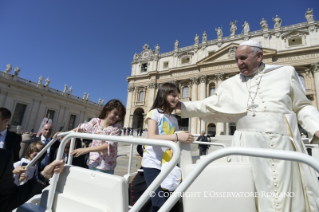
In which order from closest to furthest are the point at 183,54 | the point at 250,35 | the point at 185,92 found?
the point at 250,35
the point at 185,92
the point at 183,54

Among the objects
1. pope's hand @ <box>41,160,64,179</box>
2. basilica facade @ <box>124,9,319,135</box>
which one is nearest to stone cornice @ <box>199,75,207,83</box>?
basilica facade @ <box>124,9,319,135</box>

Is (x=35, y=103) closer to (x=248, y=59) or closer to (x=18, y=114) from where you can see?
(x=18, y=114)

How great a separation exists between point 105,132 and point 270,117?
2004 millimetres

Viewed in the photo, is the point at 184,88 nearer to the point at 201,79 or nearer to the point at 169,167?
the point at 201,79

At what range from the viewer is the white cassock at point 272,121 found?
4.26 ft

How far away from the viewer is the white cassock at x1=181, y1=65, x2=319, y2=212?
1299 mm

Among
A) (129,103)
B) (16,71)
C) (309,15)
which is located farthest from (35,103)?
(309,15)

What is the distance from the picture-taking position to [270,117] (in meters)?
1.49

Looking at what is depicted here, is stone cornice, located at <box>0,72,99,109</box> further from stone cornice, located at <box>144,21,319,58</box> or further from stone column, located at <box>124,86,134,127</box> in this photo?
stone cornice, located at <box>144,21,319,58</box>

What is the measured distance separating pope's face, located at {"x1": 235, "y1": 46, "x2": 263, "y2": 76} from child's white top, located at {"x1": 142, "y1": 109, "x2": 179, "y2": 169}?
1000 mm

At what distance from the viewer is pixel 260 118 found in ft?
5.00

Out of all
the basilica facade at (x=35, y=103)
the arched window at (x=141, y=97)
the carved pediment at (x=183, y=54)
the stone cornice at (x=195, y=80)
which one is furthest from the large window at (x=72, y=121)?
the stone cornice at (x=195, y=80)

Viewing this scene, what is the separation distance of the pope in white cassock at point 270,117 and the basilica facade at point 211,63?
18.6 m

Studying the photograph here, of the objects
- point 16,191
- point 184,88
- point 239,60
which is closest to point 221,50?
point 184,88
